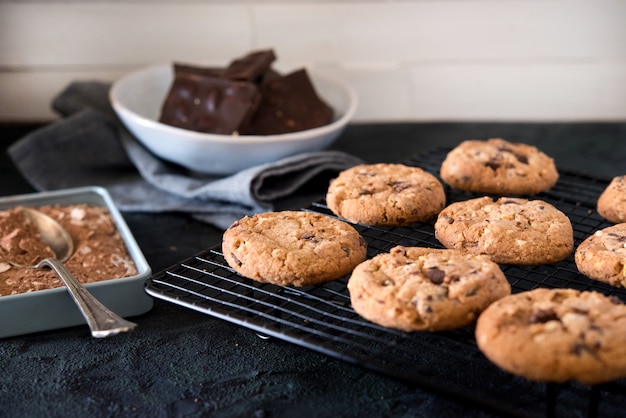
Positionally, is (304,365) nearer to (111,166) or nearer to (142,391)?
(142,391)

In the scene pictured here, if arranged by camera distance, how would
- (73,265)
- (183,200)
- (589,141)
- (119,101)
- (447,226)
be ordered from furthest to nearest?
(589,141), (119,101), (183,200), (73,265), (447,226)

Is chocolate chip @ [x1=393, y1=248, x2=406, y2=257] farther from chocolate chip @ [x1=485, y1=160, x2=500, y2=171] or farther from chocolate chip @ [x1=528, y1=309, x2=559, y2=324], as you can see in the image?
chocolate chip @ [x1=485, y1=160, x2=500, y2=171]

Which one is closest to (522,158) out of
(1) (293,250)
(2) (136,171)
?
(1) (293,250)

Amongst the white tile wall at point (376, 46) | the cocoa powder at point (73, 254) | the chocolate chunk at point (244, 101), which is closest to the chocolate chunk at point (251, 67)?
the chocolate chunk at point (244, 101)

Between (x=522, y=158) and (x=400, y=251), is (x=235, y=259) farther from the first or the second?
(x=522, y=158)

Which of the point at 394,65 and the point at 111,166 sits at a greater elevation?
the point at 394,65

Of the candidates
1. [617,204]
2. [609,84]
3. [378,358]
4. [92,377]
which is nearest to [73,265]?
[92,377]

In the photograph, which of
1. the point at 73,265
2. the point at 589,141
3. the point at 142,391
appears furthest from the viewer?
the point at 589,141
